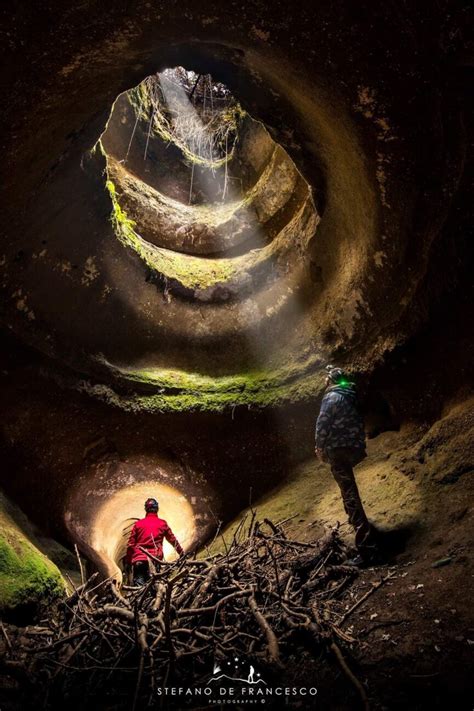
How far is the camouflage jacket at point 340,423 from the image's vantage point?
385 cm

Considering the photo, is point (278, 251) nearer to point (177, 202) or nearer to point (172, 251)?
point (172, 251)

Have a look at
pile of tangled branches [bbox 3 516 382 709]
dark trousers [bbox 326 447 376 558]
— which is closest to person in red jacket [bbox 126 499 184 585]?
pile of tangled branches [bbox 3 516 382 709]

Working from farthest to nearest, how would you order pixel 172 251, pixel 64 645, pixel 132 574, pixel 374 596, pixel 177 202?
pixel 177 202 → pixel 172 251 → pixel 132 574 → pixel 374 596 → pixel 64 645

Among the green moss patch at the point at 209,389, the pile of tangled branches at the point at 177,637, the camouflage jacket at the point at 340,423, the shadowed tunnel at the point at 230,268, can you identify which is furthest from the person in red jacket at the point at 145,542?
the camouflage jacket at the point at 340,423

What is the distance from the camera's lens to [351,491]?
3.87 metres

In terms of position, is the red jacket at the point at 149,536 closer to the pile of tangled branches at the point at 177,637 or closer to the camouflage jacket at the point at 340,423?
the pile of tangled branches at the point at 177,637

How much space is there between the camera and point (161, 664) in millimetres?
2416

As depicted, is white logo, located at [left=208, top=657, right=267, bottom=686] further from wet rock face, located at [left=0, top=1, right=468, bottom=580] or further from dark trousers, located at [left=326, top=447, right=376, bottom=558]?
wet rock face, located at [left=0, top=1, right=468, bottom=580]

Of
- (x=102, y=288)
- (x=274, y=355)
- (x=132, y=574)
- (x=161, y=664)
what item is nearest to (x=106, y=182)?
(x=102, y=288)

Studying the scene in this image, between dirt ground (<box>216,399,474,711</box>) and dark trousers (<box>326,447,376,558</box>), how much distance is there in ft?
1.00

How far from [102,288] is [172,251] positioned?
2.15 m

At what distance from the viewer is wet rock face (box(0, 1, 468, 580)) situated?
11.8 feet

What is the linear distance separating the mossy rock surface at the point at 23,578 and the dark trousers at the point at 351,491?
2.72 meters

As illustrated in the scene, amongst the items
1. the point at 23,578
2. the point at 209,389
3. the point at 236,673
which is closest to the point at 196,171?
the point at 209,389
